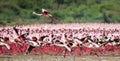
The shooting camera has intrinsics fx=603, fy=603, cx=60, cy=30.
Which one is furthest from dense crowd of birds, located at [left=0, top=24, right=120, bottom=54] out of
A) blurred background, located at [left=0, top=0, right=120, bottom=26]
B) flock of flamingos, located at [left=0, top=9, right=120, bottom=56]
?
blurred background, located at [left=0, top=0, right=120, bottom=26]

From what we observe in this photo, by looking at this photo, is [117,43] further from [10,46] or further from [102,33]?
[10,46]

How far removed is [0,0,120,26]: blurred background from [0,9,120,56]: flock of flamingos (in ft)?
7.25

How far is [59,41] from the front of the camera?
10.4 m

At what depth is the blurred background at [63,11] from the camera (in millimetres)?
14023

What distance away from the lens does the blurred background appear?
14.0m

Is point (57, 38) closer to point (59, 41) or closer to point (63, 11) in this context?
point (59, 41)

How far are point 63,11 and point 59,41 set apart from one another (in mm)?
4525

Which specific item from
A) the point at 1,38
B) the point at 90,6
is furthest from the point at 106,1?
the point at 1,38

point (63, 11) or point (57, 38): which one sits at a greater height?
point (57, 38)

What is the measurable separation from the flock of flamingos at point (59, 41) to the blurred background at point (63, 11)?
221 cm

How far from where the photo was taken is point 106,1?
16.2m

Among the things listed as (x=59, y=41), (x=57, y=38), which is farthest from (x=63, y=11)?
(x=59, y=41)

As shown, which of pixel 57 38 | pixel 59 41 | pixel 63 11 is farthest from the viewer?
pixel 63 11

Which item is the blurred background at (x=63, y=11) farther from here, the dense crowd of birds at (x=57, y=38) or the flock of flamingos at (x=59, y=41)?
the flock of flamingos at (x=59, y=41)
